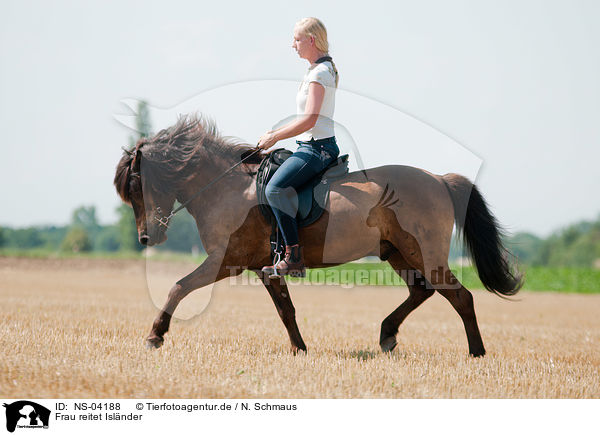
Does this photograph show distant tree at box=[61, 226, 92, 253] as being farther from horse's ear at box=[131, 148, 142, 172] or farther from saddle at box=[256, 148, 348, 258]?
saddle at box=[256, 148, 348, 258]

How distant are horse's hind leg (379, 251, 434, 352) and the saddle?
1267 millimetres

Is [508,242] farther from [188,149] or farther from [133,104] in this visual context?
[133,104]

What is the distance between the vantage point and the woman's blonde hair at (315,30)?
504cm

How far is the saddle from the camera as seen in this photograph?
5.32m

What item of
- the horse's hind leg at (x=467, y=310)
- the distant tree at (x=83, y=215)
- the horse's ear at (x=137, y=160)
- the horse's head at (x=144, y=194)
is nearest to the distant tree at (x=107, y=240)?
the distant tree at (x=83, y=215)

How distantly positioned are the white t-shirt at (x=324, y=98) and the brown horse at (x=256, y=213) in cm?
58

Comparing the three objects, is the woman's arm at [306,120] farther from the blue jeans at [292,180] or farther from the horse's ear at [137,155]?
the horse's ear at [137,155]

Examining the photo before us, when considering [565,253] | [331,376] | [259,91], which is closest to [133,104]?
[259,91]

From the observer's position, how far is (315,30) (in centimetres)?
505

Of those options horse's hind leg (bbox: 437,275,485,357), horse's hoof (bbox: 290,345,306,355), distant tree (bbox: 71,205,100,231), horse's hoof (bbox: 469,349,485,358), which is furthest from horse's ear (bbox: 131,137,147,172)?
distant tree (bbox: 71,205,100,231)

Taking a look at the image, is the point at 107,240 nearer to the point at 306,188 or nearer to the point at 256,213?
the point at 256,213

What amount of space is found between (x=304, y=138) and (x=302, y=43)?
896 mm

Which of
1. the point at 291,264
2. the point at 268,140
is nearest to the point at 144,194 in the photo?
the point at 268,140
